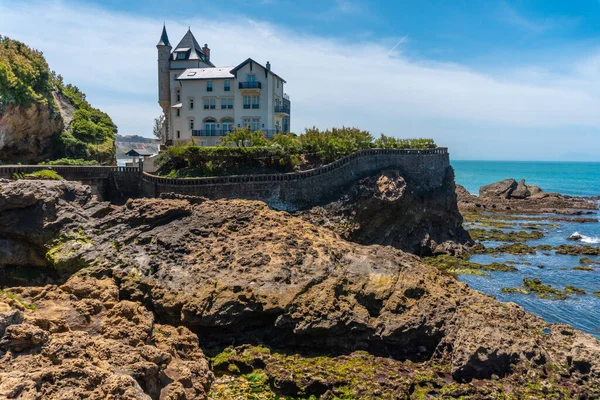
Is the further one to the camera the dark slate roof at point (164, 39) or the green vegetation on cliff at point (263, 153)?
the dark slate roof at point (164, 39)

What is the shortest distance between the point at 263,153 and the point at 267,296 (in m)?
17.6

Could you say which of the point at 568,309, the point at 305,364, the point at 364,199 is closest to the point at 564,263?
the point at 568,309

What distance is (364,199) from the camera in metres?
37.9

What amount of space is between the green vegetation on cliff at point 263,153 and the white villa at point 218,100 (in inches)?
357

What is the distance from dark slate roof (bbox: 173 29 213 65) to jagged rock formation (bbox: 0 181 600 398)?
97.0 ft

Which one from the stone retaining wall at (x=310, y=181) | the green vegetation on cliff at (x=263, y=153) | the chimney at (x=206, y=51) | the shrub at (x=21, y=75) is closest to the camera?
the stone retaining wall at (x=310, y=181)

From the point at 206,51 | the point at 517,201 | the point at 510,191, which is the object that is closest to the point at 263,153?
the point at 206,51

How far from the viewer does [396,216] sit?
40.3 m

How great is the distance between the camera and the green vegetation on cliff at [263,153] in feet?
117

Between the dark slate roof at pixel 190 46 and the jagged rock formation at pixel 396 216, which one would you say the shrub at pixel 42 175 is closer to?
the jagged rock formation at pixel 396 216

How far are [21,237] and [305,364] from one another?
56.2 feet

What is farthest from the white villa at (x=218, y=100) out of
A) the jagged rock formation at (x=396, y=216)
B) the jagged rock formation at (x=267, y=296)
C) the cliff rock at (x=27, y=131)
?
the jagged rock formation at (x=267, y=296)

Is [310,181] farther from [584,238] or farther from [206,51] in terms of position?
[584,238]

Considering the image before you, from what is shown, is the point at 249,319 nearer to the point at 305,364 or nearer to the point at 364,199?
the point at 305,364
